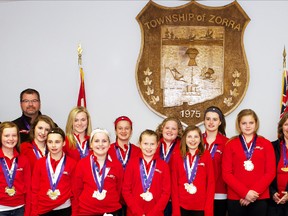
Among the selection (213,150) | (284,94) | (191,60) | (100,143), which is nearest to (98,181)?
(100,143)

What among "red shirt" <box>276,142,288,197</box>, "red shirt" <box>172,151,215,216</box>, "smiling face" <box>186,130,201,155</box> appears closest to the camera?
"red shirt" <box>172,151,215,216</box>

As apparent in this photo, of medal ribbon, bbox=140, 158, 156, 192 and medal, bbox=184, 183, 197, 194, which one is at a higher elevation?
medal ribbon, bbox=140, 158, 156, 192

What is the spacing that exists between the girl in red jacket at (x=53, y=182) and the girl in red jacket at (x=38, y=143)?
20 centimetres

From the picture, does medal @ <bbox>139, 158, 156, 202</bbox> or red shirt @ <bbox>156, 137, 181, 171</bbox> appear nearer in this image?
medal @ <bbox>139, 158, 156, 202</bbox>

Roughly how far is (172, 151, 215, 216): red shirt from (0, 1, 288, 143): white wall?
156 cm

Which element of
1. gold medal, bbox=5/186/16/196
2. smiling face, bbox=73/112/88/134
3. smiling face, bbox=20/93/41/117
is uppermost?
smiling face, bbox=20/93/41/117

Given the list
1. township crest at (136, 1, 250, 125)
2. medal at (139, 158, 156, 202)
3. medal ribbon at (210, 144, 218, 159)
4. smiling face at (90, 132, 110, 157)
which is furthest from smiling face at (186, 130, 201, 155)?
township crest at (136, 1, 250, 125)

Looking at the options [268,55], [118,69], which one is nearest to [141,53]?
[118,69]

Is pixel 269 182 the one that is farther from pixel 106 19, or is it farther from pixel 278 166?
pixel 106 19

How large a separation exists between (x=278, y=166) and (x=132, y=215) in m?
1.38

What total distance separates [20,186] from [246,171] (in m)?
1.95

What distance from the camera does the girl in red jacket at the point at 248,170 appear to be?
361 cm

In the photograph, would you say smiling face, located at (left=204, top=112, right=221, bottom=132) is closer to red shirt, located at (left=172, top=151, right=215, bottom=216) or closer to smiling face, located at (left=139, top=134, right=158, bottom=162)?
red shirt, located at (left=172, top=151, right=215, bottom=216)

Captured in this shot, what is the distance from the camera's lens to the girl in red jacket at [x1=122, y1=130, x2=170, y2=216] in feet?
11.5
